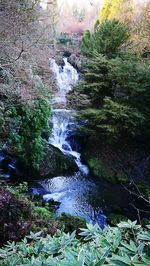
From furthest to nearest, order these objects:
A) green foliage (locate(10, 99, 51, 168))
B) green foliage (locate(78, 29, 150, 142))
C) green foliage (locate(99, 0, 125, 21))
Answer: green foliage (locate(99, 0, 125, 21))
green foliage (locate(78, 29, 150, 142))
green foliage (locate(10, 99, 51, 168))

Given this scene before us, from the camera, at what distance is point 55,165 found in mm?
12805

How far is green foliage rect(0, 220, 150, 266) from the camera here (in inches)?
62.4

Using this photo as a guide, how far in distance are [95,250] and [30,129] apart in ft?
31.1

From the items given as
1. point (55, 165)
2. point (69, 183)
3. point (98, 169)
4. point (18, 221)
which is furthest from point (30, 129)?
point (18, 221)

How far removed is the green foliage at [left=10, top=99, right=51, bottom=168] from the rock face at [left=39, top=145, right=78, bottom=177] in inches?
30.4

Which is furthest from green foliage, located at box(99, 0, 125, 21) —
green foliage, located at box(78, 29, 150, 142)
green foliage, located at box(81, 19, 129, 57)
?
green foliage, located at box(78, 29, 150, 142)

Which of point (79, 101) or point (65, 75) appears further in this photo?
point (65, 75)

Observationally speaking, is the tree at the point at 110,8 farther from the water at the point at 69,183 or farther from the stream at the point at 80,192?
the stream at the point at 80,192

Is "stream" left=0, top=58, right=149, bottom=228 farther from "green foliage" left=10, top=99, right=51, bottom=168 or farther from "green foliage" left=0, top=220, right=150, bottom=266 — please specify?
"green foliage" left=0, top=220, right=150, bottom=266

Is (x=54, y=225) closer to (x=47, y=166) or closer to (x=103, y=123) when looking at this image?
(x=47, y=166)

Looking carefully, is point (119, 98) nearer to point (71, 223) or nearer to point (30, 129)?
point (30, 129)

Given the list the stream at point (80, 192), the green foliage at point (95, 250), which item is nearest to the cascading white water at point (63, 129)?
the stream at point (80, 192)

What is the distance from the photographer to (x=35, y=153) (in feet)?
37.4

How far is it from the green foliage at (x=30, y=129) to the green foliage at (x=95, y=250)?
26.2 ft
